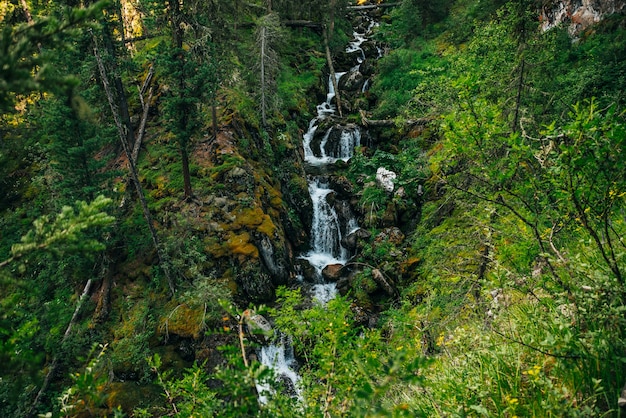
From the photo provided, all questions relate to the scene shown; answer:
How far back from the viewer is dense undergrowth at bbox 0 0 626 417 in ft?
8.10

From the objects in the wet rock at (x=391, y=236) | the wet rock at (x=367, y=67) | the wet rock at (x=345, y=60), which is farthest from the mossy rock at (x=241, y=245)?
the wet rock at (x=345, y=60)

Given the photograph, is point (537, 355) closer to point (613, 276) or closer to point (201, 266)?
point (613, 276)

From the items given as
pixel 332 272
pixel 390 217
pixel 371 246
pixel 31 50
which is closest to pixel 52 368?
pixel 332 272

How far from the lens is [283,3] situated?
27.9 meters

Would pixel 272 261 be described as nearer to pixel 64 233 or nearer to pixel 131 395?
pixel 131 395

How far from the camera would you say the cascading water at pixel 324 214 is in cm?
1187

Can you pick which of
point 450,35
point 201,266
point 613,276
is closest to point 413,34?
point 450,35

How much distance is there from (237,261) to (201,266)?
1.41 m

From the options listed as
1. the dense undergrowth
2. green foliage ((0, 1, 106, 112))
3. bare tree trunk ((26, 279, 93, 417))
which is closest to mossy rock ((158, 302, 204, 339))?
the dense undergrowth

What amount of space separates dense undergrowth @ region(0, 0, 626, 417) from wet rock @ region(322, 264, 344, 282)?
1457mm

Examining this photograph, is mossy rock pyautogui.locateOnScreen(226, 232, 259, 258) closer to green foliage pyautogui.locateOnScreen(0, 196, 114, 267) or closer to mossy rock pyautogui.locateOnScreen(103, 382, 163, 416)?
mossy rock pyautogui.locateOnScreen(103, 382, 163, 416)

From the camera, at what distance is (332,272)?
1515 centimetres

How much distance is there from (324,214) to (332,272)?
368 cm

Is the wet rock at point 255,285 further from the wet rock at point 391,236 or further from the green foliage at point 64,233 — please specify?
the green foliage at point 64,233
